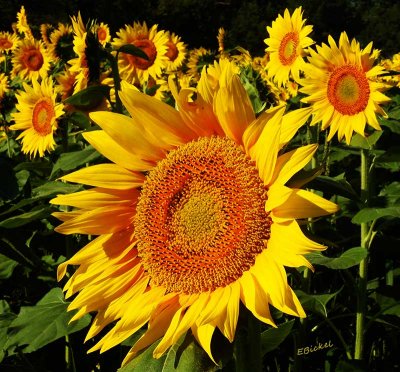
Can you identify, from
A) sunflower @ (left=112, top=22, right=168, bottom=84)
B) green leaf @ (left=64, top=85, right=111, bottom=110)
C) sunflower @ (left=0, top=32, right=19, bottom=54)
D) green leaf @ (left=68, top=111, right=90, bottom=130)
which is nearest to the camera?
green leaf @ (left=64, top=85, right=111, bottom=110)

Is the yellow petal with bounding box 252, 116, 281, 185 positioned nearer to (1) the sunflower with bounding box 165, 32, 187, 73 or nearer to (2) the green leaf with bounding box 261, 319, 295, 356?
(2) the green leaf with bounding box 261, 319, 295, 356

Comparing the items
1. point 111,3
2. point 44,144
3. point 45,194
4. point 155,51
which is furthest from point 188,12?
point 45,194

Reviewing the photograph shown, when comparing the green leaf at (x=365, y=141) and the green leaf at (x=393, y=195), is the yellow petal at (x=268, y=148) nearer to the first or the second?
the green leaf at (x=393, y=195)

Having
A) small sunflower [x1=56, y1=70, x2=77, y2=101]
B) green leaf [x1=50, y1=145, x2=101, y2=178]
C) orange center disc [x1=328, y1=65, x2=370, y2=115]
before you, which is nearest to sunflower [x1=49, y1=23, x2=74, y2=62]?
small sunflower [x1=56, y1=70, x2=77, y2=101]

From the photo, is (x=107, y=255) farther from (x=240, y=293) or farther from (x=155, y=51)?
(x=155, y=51)

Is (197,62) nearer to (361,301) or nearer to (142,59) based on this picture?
(142,59)

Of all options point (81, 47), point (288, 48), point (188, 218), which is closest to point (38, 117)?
point (81, 47)
